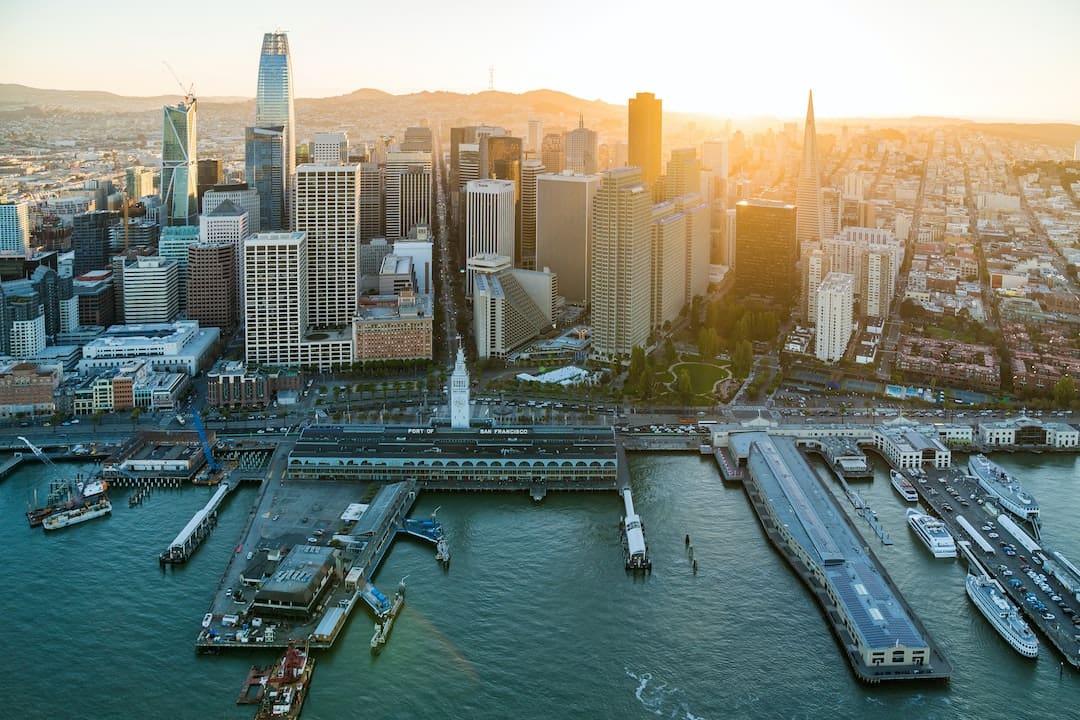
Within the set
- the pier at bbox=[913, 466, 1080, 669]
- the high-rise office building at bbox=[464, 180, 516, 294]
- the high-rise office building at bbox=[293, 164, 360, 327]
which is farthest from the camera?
the high-rise office building at bbox=[464, 180, 516, 294]

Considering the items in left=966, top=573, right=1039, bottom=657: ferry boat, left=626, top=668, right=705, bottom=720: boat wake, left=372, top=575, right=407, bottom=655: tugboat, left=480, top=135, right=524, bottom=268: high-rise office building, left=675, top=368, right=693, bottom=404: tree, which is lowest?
left=626, top=668, right=705, bottom=720: boat wake

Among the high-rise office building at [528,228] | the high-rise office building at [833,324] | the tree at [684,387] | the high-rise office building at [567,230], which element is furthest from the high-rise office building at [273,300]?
the high-rise office building at [833,324]

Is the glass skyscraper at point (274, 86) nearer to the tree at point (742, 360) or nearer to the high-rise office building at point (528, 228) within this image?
the high-rise office building at point (528, 228)

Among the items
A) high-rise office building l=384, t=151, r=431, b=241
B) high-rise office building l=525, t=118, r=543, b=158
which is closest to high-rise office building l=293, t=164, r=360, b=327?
high-rise office building l=384, t=151, r=431, b=241

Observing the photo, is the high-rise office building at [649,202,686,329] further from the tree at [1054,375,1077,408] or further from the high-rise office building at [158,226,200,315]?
the high-rise office building at [158,226,200,315]

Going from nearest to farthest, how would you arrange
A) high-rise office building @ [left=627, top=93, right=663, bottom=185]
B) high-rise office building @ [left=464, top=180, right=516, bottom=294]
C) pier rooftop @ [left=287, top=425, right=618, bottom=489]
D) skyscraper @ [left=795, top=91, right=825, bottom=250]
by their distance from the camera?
1. pier rooftop @ [left=287, top=425, right=618, bottom=489]
2. high-rise office building @ [left=464, top=180, right=516, bottom=294]
3. skyscraper @ [left=795, top=91, right=825, bottom=250]
4. high-rise office building @ [left=627, top=93, right=663, bottom=185]

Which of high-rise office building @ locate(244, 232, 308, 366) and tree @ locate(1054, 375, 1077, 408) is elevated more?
high-rise office building @ locate(244, 232, 308, 366)
